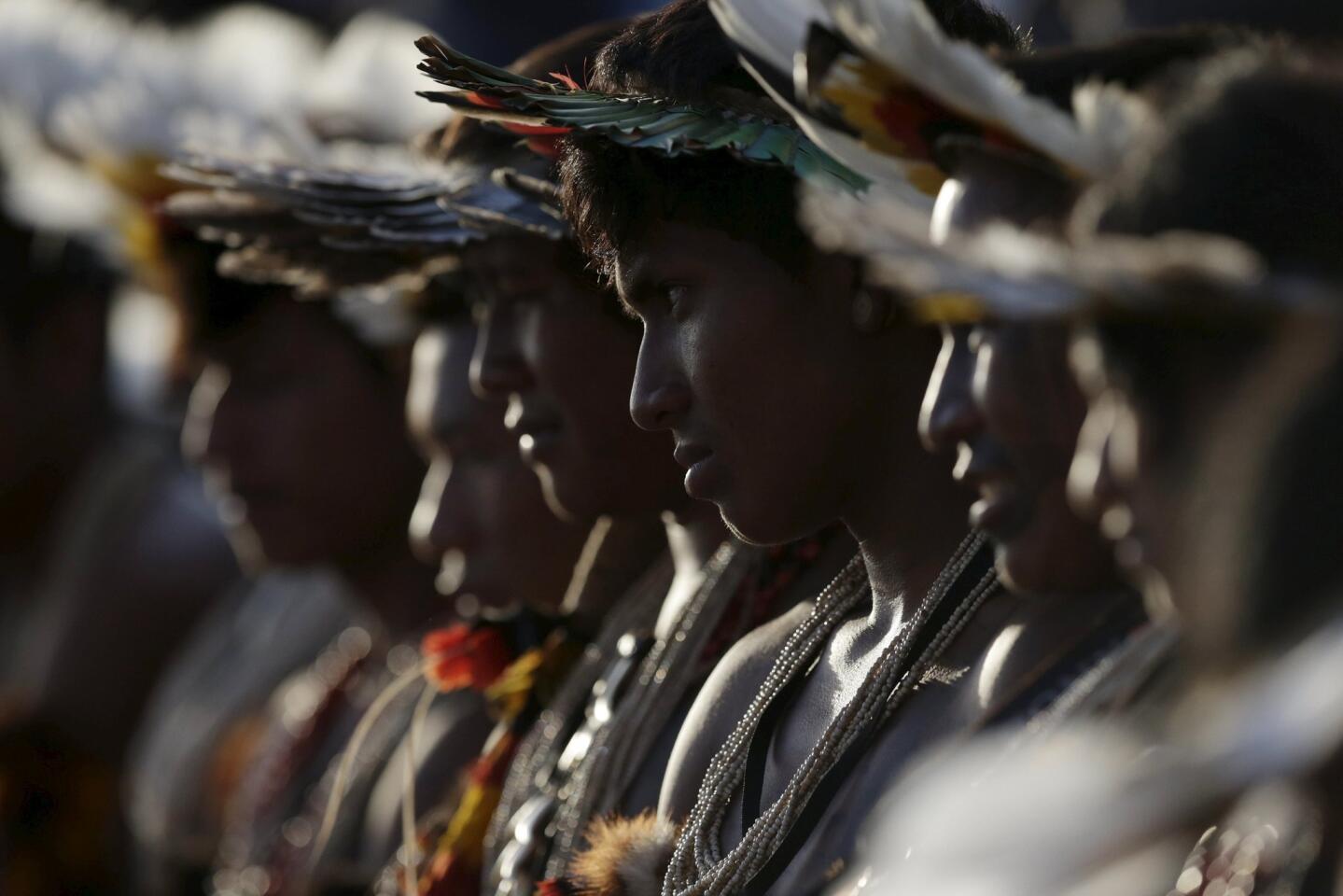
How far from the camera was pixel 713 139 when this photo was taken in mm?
2266

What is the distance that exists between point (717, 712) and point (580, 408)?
579mm

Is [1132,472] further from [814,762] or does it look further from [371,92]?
[371,92]

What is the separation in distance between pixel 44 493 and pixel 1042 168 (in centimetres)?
492

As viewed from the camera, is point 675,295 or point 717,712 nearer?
point 675,295

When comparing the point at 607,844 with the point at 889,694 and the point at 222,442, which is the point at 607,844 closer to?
the point at 889,694

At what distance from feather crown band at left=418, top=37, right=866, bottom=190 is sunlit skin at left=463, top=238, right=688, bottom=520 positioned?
50cm

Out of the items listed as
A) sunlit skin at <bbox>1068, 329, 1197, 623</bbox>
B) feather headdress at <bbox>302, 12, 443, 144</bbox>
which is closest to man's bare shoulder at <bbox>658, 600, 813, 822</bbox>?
sunlit skin at <bbox>1068, 329, 1197, 623</bbox>

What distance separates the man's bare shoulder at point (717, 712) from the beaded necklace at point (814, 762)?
0.11 metres

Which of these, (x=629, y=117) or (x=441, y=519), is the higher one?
(x=629, y=117)

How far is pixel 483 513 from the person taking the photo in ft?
11.3

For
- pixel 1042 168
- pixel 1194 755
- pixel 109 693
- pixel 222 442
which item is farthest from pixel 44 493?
pixel 1194 755

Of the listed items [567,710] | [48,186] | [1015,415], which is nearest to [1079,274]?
[1015,415]

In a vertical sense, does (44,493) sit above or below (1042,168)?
below

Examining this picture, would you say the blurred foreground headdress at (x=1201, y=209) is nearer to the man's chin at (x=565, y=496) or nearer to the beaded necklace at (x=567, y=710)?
the man's chin at (x=565, y=496)
